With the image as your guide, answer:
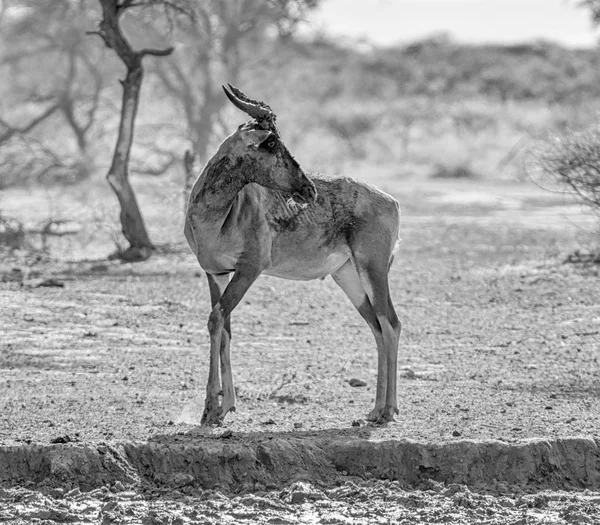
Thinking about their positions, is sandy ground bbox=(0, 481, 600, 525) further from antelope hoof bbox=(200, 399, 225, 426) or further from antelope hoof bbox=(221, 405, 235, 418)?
antelope hoof bbox=(221, 405, 235, 418)

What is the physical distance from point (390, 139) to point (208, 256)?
3760cm

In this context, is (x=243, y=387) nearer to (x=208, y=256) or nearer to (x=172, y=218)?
(x=208, y=256)

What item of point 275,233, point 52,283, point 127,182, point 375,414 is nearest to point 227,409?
point 375,414

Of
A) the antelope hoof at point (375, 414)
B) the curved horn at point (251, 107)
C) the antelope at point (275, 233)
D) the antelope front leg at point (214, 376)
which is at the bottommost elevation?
the antelope hoof at point (375, 414)

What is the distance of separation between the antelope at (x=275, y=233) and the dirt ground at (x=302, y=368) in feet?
1.71

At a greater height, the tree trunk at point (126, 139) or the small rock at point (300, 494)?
the tree trunk at point (126, 139)

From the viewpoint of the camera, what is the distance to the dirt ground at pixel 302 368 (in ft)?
22.8

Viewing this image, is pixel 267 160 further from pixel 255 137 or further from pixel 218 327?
pixel 218 327

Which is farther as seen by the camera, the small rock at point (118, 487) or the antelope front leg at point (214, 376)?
the antelope front leg at point (214, 376)

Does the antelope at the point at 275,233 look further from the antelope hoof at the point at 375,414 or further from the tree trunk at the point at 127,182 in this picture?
the tree trunk at the point at 127,182

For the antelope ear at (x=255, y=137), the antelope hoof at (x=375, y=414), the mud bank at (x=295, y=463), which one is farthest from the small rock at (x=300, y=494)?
the antelope ear at (x=255, y=137)

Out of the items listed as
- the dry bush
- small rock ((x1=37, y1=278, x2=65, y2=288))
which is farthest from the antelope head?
the dry bush

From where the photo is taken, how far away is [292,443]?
7473 millimetres

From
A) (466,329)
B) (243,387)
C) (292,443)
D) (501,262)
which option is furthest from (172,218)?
(292,443)
